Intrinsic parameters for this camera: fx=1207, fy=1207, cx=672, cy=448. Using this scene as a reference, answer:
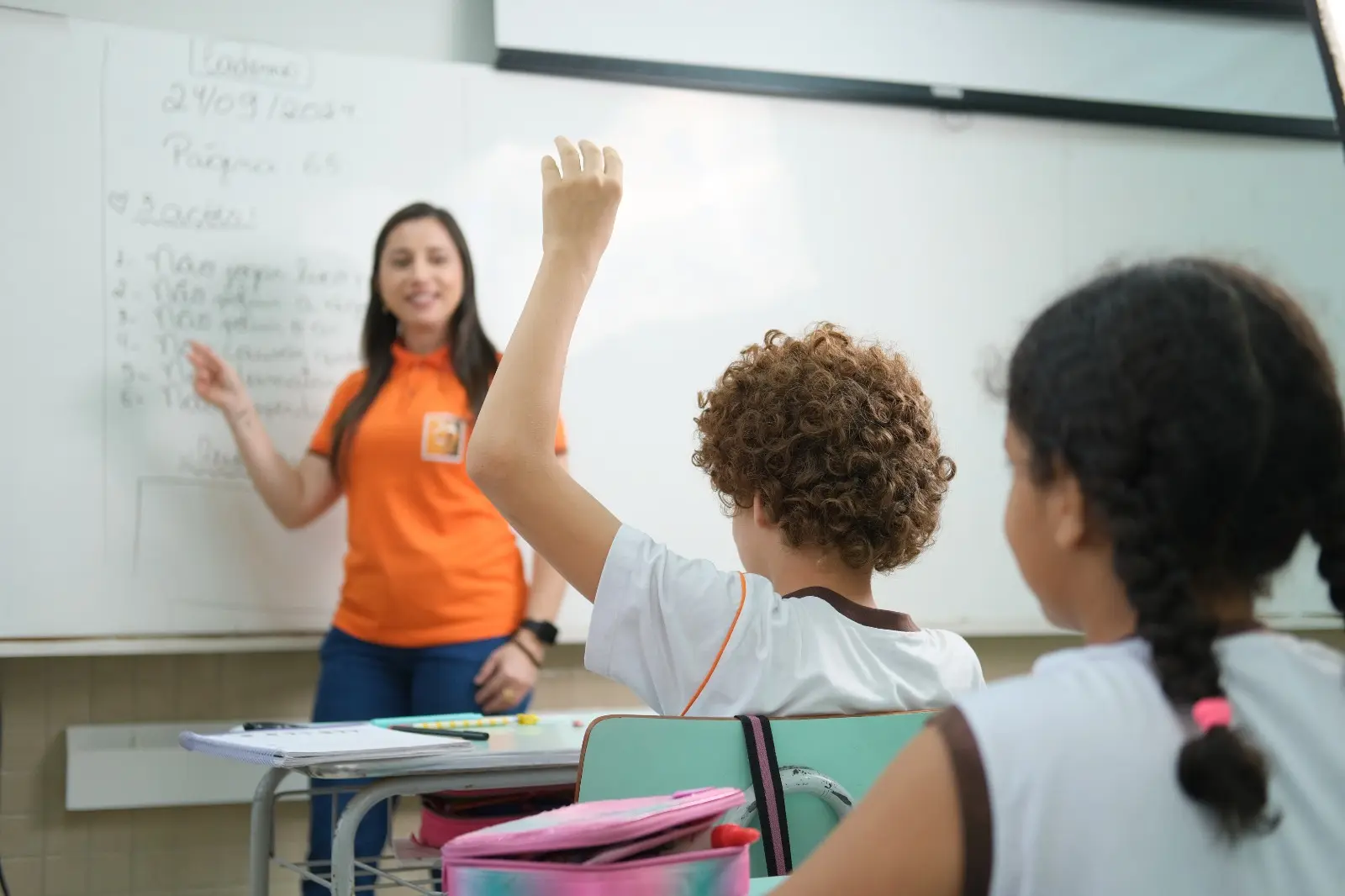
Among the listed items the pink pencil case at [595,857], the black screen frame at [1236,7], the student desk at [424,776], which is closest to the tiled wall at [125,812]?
the student desk at [424,776]

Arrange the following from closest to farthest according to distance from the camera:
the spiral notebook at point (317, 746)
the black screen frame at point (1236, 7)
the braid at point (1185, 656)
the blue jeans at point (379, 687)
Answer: the braid at point (1185, 656) → the spiral notebook at point (317, 746) → the blue jeans at point (379, 687) → the black screen frame at point (1236, 7)

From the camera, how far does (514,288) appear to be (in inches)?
112

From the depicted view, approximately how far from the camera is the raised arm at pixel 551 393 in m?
1.01

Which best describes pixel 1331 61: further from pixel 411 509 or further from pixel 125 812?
pixel 125 812

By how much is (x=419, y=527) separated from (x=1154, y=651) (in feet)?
7.00

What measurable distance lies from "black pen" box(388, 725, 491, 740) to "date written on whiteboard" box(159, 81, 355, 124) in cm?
154

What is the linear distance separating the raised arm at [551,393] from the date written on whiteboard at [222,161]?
5.98 feet

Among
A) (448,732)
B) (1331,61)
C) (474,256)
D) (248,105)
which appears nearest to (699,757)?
(448,732)

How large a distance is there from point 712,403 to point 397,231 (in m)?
1.55

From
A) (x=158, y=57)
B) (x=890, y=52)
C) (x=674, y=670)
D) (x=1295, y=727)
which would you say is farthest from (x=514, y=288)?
(x=1295, y=727)

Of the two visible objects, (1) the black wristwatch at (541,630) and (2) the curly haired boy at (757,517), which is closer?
(2) the curly haired boy at (757,517)

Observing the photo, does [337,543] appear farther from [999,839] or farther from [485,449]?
[999,839]

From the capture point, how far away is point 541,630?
2.58m

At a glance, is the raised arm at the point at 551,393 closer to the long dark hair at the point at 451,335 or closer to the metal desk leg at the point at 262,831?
the metal desk leg at the point at 262,831
